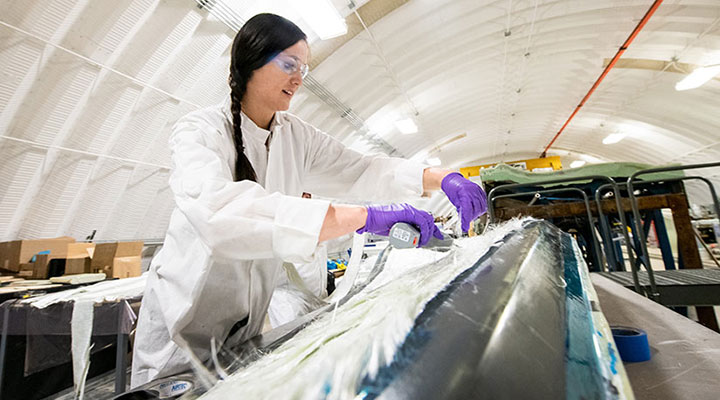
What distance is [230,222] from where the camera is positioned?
2.45ft

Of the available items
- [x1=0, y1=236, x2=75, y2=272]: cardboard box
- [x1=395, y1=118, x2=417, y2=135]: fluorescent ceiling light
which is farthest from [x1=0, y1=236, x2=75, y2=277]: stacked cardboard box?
[x1=395, y1=118, x2=417, y2=135]: fluorescent ceiling light

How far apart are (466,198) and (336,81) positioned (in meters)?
5.21

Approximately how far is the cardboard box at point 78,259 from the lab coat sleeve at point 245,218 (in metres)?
3.69

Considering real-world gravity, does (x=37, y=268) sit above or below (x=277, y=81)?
below

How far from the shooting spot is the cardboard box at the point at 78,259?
10.8 feet

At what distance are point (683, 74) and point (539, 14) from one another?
454 cm

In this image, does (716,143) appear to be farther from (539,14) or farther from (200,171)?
(200,171)

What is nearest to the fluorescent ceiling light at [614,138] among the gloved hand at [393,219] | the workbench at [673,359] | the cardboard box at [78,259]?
the workbench at [673,359]

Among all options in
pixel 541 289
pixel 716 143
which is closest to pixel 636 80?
pixel 716 143

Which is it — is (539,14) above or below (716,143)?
above

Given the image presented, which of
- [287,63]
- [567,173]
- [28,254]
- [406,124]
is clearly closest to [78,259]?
[28,254]

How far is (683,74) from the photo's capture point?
23.9 ft

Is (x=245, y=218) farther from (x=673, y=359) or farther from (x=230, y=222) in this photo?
(x=673, y=359)

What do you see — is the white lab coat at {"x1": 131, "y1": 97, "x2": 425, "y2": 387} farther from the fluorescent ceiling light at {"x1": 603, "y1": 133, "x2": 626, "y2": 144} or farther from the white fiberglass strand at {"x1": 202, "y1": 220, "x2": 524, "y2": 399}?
the fluorescent ceiling light at {"x1": 603, "y1": 133, "x2": 626, "y2": 144}
